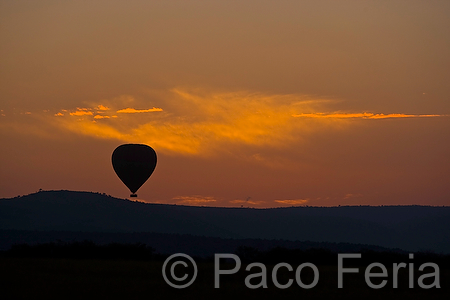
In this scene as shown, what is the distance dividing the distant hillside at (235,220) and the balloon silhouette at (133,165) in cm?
5918

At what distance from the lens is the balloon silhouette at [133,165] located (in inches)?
1874

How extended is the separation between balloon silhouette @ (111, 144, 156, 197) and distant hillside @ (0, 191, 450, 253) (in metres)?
59.2

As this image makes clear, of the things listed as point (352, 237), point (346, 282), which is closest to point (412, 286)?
point (346, 282)

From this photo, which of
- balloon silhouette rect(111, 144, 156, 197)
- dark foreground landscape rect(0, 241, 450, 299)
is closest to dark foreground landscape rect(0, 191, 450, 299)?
dark foreground landscape rect(0, 241, 450, 299)

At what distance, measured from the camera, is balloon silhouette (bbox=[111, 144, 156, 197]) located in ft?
156

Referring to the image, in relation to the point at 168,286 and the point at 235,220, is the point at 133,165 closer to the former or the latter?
the point at 168,286

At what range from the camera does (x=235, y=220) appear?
129125 millimetres

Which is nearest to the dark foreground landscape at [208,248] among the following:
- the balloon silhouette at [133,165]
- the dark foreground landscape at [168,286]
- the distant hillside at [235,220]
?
the dark foreground landscape at [168,286]

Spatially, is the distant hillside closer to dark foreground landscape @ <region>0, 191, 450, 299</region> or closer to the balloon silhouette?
dark foreground landscape @ <region>0, 191, 450, 299</region>

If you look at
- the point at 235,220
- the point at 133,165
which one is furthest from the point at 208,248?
the point at 235,220

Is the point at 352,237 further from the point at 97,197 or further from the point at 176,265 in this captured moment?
the point at 176,265

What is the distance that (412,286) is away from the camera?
803 inches

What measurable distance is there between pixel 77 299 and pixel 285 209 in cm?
11962

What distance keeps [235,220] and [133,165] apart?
3252 inches
